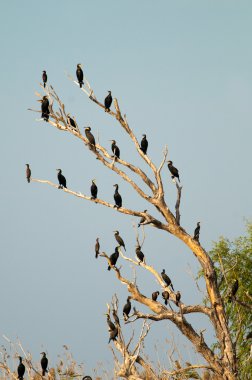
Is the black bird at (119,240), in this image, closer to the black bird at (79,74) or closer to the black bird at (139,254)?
the black bird at (139,254)

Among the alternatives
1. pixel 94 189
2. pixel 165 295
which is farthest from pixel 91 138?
pixel 165 295

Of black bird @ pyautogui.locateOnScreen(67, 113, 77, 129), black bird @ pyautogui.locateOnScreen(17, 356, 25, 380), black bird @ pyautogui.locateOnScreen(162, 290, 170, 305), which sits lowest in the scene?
black bird @ pyautogui.locateOnScreen(17, 356, 25, 380)

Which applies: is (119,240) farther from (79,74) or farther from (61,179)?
(79,74)

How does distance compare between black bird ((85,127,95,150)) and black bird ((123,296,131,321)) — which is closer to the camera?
black bird ((123,296,131,321))

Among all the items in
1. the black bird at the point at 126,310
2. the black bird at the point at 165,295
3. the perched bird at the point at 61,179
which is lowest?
the black bird at the point at 126,310

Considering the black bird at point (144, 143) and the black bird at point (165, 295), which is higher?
the black bird at point (144, 143)

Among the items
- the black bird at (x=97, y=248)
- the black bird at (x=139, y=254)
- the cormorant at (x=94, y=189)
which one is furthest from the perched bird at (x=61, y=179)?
the black bird at (x=139, y=254)

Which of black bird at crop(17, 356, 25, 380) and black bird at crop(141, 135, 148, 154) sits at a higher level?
black bird at crop(141, 135, 148, 154)

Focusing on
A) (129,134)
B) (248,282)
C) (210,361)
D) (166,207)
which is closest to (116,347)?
(210,361)

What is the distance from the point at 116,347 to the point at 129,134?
16.4 feet

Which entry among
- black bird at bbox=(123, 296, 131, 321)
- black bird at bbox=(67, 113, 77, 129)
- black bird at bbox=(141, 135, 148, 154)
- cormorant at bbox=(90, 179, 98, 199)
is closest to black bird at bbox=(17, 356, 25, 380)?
black bird at bbox=(123, 296, 131, 321)

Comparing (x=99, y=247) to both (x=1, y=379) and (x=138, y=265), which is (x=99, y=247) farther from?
(x=1, y=379)

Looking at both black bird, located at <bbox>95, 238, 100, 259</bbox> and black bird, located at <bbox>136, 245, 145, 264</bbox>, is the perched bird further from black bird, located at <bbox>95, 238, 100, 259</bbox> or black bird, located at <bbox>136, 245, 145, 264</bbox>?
black bird, located at <bbox>136, 245, 145, 264</bbox>

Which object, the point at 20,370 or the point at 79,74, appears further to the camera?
the point at 79,74
